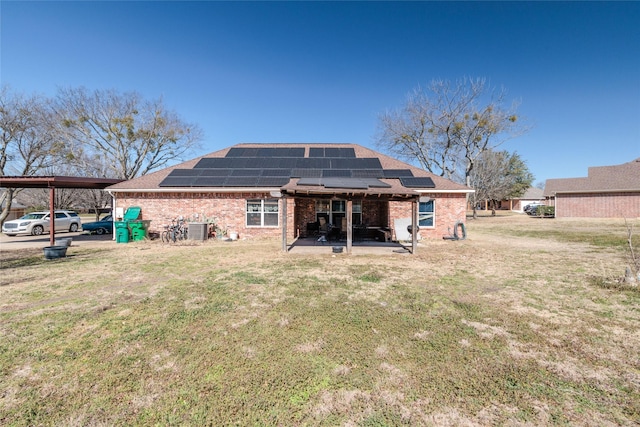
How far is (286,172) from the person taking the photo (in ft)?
46.2

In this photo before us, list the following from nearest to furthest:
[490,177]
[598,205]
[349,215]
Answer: [349,215]
[598,205]
[490,177]

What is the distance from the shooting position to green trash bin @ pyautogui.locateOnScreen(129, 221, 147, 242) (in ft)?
40.1

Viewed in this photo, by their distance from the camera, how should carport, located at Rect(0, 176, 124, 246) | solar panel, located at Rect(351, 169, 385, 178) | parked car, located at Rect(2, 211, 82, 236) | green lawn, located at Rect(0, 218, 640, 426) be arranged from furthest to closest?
parked car, located at Rect(2, 211, 82, 236), solar panel, located at Rect(351, 169, 385, 178), carport, located at Rect(0, 176, 124, 246), green lawn, located at Rect(0, 218, 640, 426)

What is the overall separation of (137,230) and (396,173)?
13.3m

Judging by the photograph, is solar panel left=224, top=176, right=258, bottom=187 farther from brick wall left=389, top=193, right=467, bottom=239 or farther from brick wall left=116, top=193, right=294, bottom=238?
brick wall left=389, top=193, right=467, bottom=239

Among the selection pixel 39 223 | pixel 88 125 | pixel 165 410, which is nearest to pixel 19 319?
pixel 165 410

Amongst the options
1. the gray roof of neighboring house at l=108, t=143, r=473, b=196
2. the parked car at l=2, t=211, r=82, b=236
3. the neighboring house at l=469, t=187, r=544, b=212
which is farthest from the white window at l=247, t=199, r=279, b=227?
the neighboring house at l=469, t=187, r=544, b=212

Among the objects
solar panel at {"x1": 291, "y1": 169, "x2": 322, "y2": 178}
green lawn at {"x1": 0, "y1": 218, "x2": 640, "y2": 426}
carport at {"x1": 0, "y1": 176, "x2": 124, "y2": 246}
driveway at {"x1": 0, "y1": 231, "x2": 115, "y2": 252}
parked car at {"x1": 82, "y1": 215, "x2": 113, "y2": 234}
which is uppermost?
solar panel at {"x1": 291, "y1": 169, "x2": 322, "y2": 178}

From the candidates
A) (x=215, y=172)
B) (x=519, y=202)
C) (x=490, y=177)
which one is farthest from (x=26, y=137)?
(x=519, y=202)

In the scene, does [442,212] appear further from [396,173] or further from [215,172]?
[215,172]

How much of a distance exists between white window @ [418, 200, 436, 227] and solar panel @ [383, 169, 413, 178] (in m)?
1.90

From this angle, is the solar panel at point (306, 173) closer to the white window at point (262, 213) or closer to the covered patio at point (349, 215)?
the covered patio at point (349, 215)

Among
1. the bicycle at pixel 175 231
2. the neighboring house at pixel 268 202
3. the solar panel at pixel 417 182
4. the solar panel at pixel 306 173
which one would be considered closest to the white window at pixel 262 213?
the neighboring house at pixel 268 202

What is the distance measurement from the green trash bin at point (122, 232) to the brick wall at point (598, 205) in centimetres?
3701
